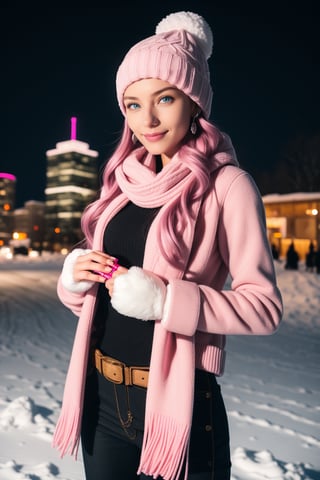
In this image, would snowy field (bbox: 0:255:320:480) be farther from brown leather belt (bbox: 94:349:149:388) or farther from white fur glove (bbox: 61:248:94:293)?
white fur glove (bbox: 61:248:94:293)

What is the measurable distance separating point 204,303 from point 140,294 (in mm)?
226

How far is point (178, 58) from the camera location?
163cm

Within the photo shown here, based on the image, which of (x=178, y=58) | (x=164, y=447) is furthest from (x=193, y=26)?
(x=164, y=447)

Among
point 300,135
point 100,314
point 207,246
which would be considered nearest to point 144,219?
point 207,246

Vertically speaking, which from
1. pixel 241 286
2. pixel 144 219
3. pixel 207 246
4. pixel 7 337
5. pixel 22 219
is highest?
pixel 22 219

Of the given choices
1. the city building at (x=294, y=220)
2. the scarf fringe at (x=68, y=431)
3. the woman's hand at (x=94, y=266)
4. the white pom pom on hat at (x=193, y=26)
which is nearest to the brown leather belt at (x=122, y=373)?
the scarf fringe at (x=68, y=431)

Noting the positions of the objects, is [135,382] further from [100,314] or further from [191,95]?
[191,95]

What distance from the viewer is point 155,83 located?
5.39 feet

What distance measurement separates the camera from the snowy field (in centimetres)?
331

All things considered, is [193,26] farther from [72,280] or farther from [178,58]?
[72,280]

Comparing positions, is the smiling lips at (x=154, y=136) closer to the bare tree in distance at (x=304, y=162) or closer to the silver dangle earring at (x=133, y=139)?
the silver dangle earring at (x=133, y=139)

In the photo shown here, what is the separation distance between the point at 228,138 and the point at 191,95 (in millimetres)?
243

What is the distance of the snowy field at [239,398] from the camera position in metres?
3.31

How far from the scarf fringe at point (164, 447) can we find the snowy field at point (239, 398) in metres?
1.97
